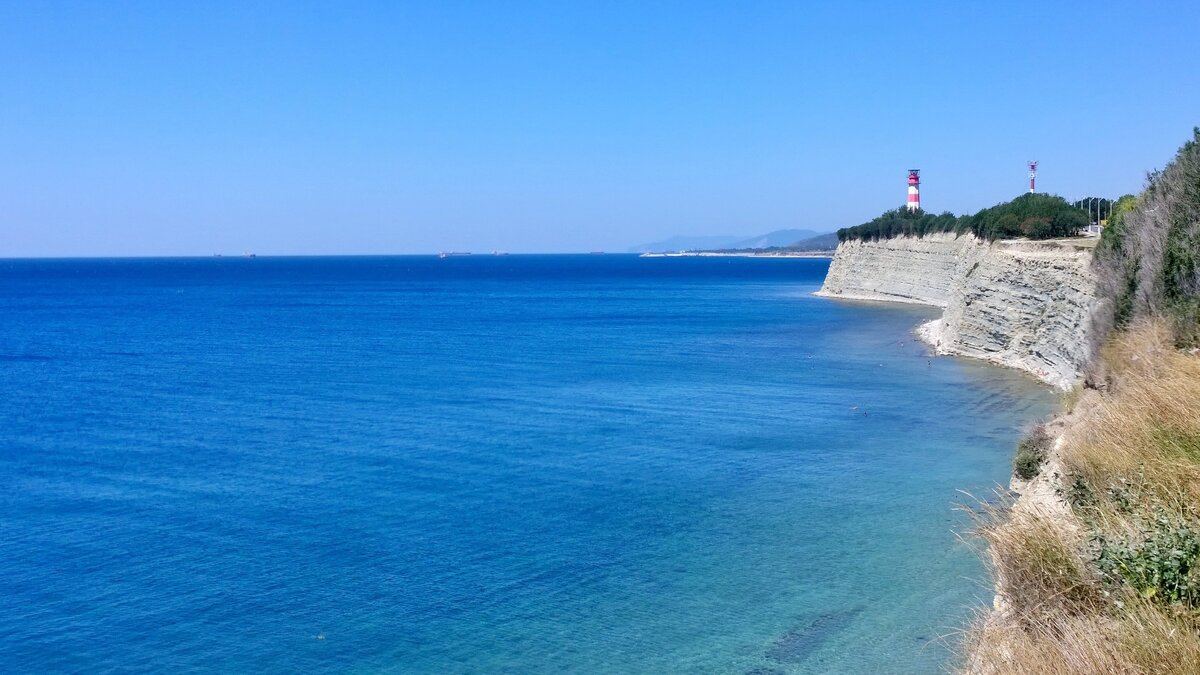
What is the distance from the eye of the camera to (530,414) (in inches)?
1184

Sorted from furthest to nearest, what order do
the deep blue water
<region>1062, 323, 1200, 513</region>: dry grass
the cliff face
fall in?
the cliff face
the deep blue water
<region>1062, 323, 1200, 513</region>: dry grass

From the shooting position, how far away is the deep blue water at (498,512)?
13.3 meters

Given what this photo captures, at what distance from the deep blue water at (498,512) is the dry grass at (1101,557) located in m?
4.95

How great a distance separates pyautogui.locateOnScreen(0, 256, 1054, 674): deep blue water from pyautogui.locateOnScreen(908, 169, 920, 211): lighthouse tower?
188 feet

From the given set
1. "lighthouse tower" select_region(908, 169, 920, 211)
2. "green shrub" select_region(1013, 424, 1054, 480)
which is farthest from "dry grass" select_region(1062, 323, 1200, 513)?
"lighthouse tower" select_region(908, 169, 920, 211)

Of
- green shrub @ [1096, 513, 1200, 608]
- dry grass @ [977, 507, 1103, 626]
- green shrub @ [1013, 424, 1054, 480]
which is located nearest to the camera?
green shrub @ [1096, 513, 1200, 608]

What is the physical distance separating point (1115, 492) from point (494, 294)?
104 metres

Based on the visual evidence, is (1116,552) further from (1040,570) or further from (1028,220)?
(1028,220)

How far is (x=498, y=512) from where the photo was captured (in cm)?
1920

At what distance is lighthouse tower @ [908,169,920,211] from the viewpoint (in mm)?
95831

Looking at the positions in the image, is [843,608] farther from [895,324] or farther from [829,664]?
[895,324]

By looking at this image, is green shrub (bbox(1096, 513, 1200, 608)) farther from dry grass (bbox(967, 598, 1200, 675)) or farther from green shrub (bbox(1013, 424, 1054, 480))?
green shrub (bbox(1013, 424, 1054, 480))

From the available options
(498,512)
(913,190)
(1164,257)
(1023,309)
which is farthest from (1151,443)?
(913,190)

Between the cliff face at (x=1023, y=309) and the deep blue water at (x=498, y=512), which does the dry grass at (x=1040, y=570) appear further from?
the cliff face at (x=1023, y=309)
